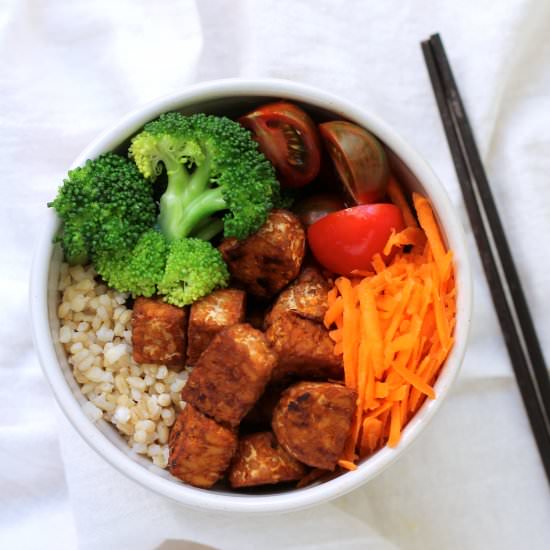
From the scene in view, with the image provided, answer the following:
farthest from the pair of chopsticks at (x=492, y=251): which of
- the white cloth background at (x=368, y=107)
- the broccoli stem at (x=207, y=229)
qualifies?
the broccoli stem at (x=207, y=229)

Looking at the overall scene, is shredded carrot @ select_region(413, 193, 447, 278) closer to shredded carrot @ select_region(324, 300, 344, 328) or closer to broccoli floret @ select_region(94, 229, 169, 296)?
shredded carrot @ select_region(324, 300, 344, 328)

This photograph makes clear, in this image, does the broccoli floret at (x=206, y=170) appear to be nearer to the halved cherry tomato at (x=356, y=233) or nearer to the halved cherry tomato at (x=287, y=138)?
the halved cherry tomato at (x=287, y=138)

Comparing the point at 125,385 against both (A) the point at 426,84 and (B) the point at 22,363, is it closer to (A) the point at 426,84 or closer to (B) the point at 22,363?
(B) the point at 22,363

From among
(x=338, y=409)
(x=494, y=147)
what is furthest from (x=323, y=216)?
(x=494, y=147)

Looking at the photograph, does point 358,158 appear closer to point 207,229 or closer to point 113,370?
point 207,229

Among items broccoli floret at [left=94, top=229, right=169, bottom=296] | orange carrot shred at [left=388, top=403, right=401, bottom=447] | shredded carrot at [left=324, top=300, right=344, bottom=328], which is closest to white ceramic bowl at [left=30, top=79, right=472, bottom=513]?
orange carrot shred at [left=388, top=403, right=401, bottom=447]

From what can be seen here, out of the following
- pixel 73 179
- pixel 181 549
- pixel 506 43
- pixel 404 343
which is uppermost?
pixel 506 43
